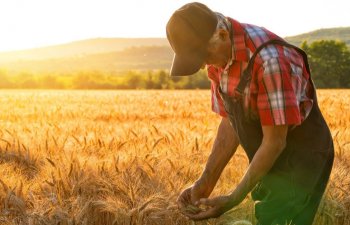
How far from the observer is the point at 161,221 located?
2812mm

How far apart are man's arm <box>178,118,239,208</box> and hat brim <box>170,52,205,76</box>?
638 millimetres

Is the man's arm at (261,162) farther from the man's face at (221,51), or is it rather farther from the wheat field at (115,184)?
the man's face at (221,51)

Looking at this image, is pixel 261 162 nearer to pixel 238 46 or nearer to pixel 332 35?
pixel 238 46

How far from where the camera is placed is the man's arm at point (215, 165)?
281 cm

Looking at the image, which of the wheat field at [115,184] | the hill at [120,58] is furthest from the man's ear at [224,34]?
the hill at [120,58]

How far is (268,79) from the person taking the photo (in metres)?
2.35

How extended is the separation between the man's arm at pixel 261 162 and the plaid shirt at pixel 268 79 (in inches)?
2.3

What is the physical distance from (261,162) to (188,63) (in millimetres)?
497

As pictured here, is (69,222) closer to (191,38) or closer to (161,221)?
(161,221)

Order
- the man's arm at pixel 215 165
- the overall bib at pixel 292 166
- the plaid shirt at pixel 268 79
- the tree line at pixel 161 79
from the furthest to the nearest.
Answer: the tree line at pixel 161 79 < the man's arm at pixel 215 165 < the overall bib at pixel 292 166 < the plaid shirt at pixel 268 79

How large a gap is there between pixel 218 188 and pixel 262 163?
2.53 feet

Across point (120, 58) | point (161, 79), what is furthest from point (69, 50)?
point (161, 79)

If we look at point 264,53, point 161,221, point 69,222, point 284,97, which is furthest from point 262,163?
point 69,222

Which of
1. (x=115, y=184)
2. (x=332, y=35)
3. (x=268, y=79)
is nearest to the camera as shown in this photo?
(x=268, y=79)
